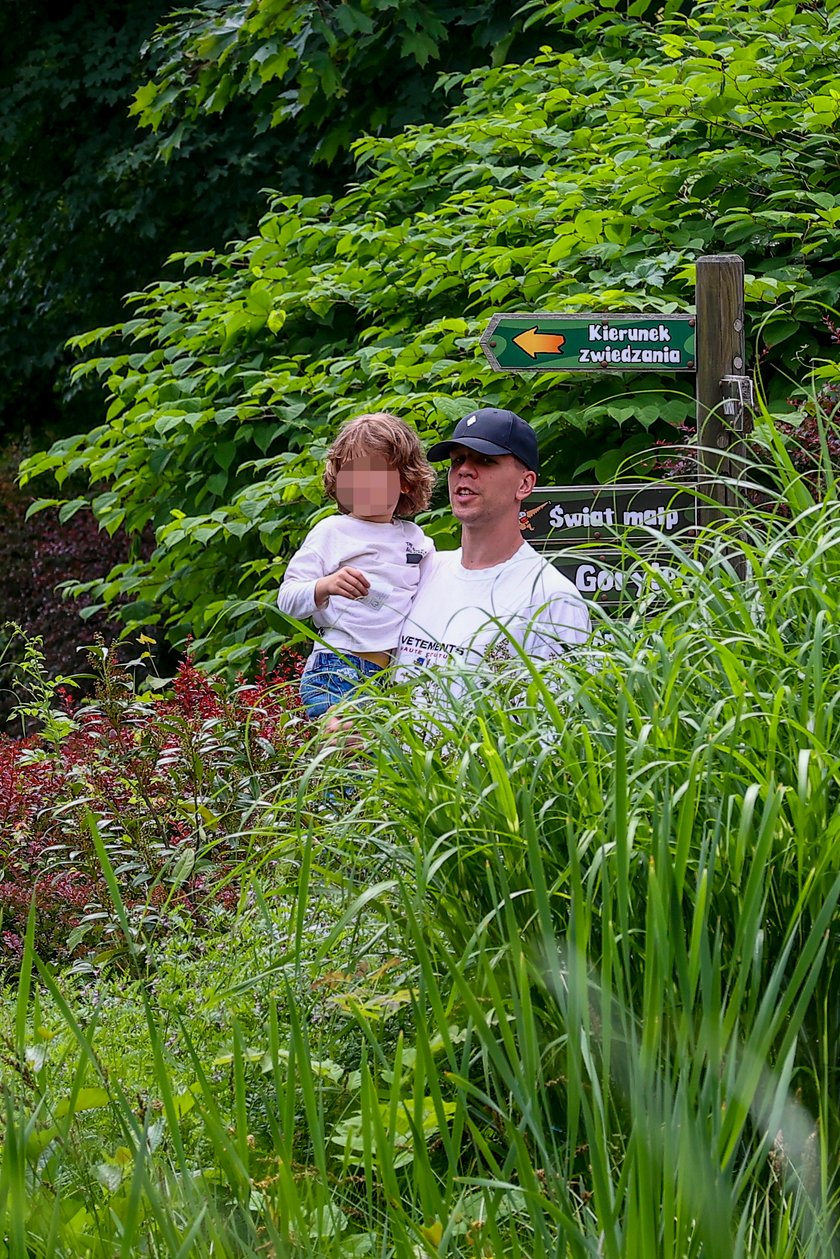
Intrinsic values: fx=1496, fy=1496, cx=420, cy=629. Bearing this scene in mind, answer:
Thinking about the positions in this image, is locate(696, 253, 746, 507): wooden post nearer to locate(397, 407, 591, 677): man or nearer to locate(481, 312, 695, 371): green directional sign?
locate(481, 312, 695, 371): green directional sign

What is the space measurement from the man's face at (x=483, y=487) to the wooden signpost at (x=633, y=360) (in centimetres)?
43

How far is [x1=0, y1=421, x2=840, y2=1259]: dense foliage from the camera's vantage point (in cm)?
181

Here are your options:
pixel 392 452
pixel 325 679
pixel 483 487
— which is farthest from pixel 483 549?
pixel 325 679

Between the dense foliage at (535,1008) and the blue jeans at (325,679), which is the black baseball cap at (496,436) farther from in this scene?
the dense foliage at (535,1008)

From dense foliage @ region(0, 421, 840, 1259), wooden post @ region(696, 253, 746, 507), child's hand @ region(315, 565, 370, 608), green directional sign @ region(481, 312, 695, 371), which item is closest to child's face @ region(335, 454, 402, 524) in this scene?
child's hand @ region(315, 565, 370, 608)

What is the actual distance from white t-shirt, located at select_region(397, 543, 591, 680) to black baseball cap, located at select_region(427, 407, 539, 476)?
0.78 feet

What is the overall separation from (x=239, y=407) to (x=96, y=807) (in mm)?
2886

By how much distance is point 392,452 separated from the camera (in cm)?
407

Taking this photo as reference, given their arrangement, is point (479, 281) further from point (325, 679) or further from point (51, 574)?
point (51, 574)

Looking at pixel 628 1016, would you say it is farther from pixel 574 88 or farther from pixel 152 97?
pixel 152 97

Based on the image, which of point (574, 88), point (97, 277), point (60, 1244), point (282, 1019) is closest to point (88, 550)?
point (97, 277)

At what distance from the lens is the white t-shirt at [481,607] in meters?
3.49

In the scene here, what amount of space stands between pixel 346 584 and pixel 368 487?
34 centimetres

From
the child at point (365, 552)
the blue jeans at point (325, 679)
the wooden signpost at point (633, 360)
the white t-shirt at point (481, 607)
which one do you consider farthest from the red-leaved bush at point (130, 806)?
the wooden signpost at point (633, 360)
